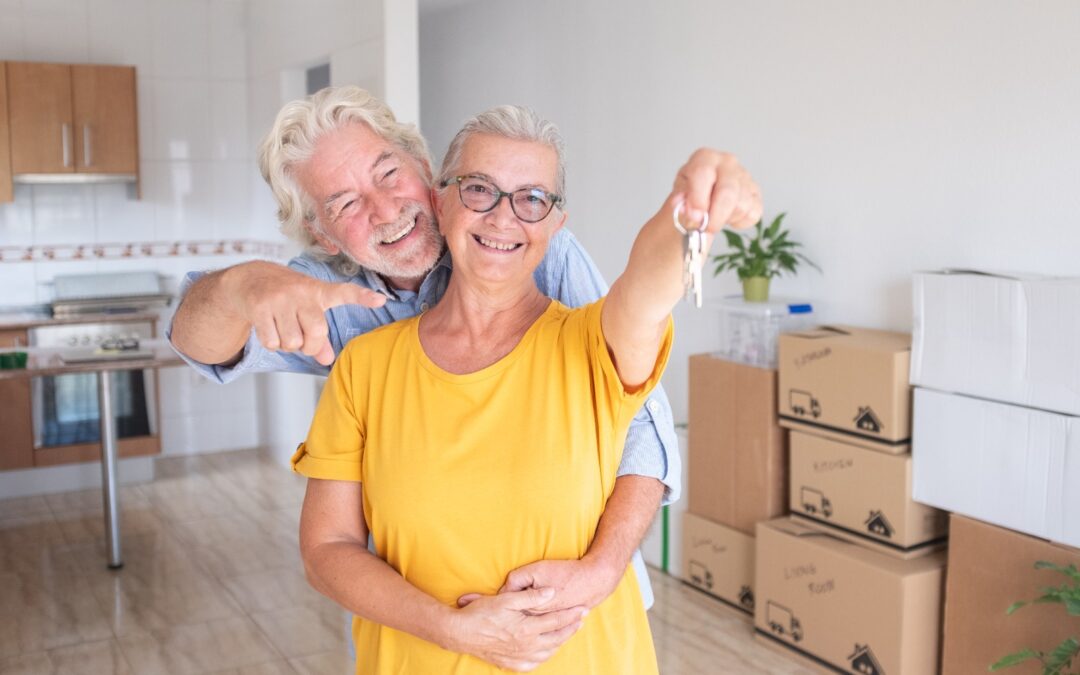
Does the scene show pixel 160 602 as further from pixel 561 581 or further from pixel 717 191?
pixel 717 191

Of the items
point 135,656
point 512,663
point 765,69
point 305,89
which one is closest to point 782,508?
point 765,69

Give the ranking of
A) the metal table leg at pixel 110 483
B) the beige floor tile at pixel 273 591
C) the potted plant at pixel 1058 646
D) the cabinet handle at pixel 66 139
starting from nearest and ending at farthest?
the potted plant at pixel 1058 646 < the beige floor tile at pixel 273 591 < the metal table leg at pixel 110 483 < the cabinet handle at pixel 66 139

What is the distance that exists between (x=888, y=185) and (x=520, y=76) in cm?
256

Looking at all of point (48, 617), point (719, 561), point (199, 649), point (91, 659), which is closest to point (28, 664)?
point (91, 659)

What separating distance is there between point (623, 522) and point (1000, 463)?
194cm

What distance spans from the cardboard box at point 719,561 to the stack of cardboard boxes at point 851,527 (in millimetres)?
199

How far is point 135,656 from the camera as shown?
3824mm

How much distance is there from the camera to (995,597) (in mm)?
3016

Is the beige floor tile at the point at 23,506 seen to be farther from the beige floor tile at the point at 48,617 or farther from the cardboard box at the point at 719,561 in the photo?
the cardboard box at the point at 719,561

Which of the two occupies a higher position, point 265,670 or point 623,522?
point 623,522

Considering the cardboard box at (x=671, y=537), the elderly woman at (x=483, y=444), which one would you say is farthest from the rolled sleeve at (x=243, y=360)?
the cardboard box at (x=671, y=537)

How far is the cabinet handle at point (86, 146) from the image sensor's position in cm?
598

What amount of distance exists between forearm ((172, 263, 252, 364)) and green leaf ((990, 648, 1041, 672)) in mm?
2184

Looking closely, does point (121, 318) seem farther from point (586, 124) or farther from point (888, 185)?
point (888, 185)
